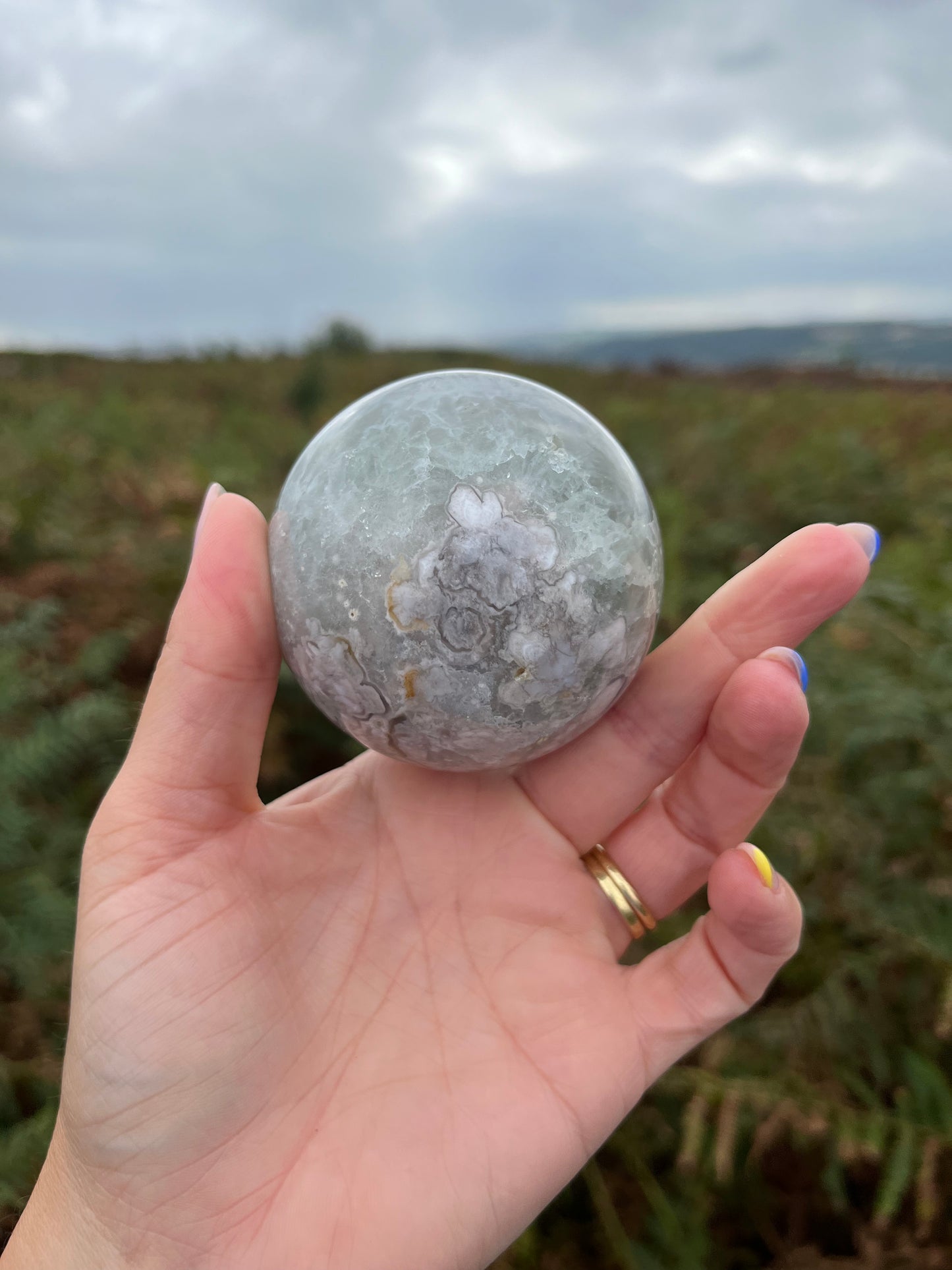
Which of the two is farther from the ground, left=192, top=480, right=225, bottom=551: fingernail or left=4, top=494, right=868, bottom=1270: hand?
left=192, top=480, right=225, bottom=551: fingernail

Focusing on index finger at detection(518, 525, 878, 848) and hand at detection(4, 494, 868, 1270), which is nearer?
hand at detection(4, 494, 868, 1270)

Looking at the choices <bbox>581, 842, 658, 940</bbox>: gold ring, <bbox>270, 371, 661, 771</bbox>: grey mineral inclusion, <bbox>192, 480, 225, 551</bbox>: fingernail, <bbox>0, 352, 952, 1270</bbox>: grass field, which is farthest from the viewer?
<bbox>0, 352, 952, 1270</bbox>: grass field

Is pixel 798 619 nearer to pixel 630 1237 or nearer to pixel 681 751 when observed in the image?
pixel 681 751

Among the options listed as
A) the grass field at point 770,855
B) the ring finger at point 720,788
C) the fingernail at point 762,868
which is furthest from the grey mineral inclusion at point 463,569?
the grass field at point 770,855

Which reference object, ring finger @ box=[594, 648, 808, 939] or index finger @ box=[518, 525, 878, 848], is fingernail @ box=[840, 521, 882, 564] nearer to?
index finger @ box=[518, 525, 878, 848]

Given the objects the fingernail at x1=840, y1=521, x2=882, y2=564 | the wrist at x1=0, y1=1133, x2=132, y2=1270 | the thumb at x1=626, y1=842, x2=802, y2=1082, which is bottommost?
the wrist at x1=0, y1=1133, x2=132, y2=1270

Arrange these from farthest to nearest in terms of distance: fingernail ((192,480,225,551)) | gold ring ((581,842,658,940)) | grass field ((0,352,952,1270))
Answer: grass field ((0,352,952,1270)), gold ring ((581,842,658,940)), fingernail ((192,480,225,551))

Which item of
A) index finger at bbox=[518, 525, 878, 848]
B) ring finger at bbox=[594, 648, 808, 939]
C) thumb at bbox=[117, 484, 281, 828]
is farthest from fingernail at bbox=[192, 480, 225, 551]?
ring finger at bbox=[594, 648, 808, 939]
